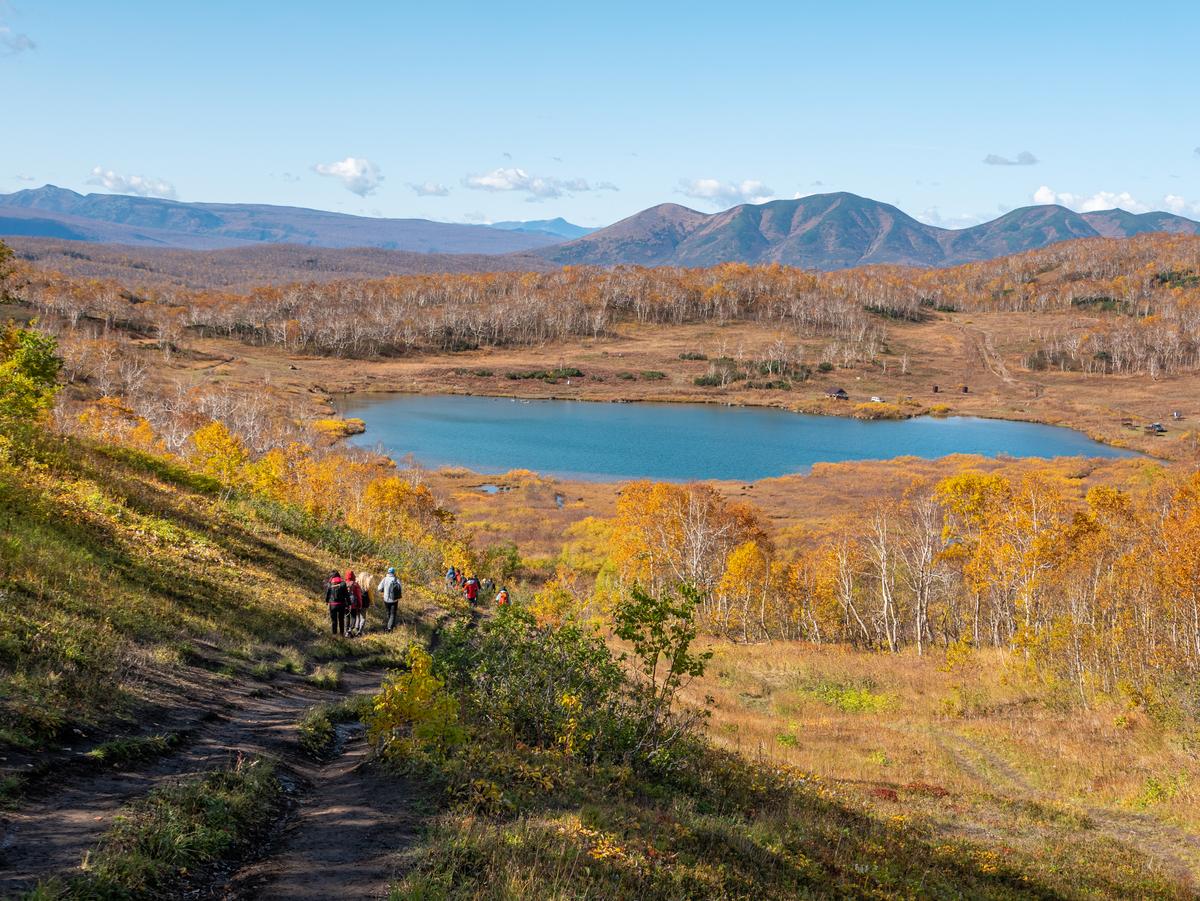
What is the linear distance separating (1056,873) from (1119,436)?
487 feet

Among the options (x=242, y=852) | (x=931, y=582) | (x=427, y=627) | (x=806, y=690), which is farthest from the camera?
(x=931, y=582)

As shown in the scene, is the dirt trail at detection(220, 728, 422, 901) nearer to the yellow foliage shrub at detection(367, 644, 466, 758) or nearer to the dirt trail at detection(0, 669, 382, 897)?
the yellow foliage shrub at detection(367, 644, 466, 758)

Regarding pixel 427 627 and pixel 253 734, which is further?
pixel 427 627

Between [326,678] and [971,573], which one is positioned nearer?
[326,678]

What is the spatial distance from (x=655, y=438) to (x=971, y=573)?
9468cm

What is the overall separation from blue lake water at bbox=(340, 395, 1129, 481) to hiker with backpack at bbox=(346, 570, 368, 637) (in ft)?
261

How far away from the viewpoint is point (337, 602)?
1972 centimetres

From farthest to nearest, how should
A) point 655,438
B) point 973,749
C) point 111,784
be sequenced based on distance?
point 655,438, point 973,749, point 111,784

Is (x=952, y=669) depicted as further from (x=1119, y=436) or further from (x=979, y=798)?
(x=1119, y=436)

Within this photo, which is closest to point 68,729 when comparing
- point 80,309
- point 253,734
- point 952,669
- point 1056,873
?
point 253,734

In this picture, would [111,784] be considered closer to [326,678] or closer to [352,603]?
[326,678]

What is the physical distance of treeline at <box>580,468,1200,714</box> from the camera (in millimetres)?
26938

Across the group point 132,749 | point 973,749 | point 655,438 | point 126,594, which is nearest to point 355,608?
point 126,594

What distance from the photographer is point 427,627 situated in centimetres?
2366
